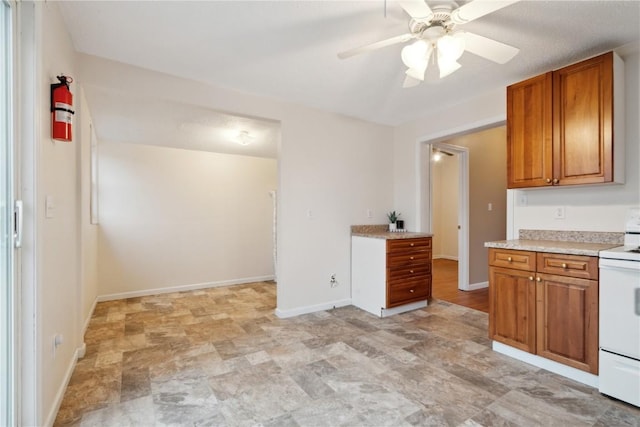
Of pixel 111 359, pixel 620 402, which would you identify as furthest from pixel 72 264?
pixel 620 402

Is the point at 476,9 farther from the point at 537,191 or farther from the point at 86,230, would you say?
the point at 86,230

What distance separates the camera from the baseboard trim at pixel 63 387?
63.9 inches

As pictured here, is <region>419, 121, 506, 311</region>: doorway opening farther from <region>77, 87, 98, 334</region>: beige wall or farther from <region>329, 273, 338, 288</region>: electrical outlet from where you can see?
<region>77, 87, 98, 334</region>: beige wall

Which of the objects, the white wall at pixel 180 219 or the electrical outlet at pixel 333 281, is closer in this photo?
the electrical outlet at pixel 333 281

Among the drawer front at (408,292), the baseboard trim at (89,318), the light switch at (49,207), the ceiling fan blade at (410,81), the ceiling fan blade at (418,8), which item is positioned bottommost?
the baseboard trim at (89,318)

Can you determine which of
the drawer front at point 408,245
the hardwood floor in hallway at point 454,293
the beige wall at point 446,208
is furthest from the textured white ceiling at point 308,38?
the beige wall at point 446,208

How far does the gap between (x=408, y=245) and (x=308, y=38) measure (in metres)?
2.35

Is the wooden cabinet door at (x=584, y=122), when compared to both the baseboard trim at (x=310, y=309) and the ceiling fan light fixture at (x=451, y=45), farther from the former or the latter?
the baseboard trim at (x=310, y=309)

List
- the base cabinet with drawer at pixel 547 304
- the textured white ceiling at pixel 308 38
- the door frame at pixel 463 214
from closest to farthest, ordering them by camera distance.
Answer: the textured white ceiling at pixel 308 38
the base cabinet with drawer at pixel 547 304
the door frame at pixel 463 214

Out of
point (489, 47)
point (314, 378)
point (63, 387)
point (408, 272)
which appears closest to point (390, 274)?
point (408, 272)

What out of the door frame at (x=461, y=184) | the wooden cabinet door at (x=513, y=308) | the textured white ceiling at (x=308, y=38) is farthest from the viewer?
the door frame at (x=461, y=184)

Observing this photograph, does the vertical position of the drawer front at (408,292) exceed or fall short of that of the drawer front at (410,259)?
it falls short

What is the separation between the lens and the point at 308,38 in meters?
2.15

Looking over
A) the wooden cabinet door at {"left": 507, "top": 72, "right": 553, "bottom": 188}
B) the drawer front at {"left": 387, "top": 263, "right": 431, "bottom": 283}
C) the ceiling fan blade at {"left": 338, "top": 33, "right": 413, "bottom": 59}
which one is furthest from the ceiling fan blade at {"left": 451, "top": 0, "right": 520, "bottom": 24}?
the drawer front at {"left": 387, "top": 263, "right": 431, "bottom": 283}
